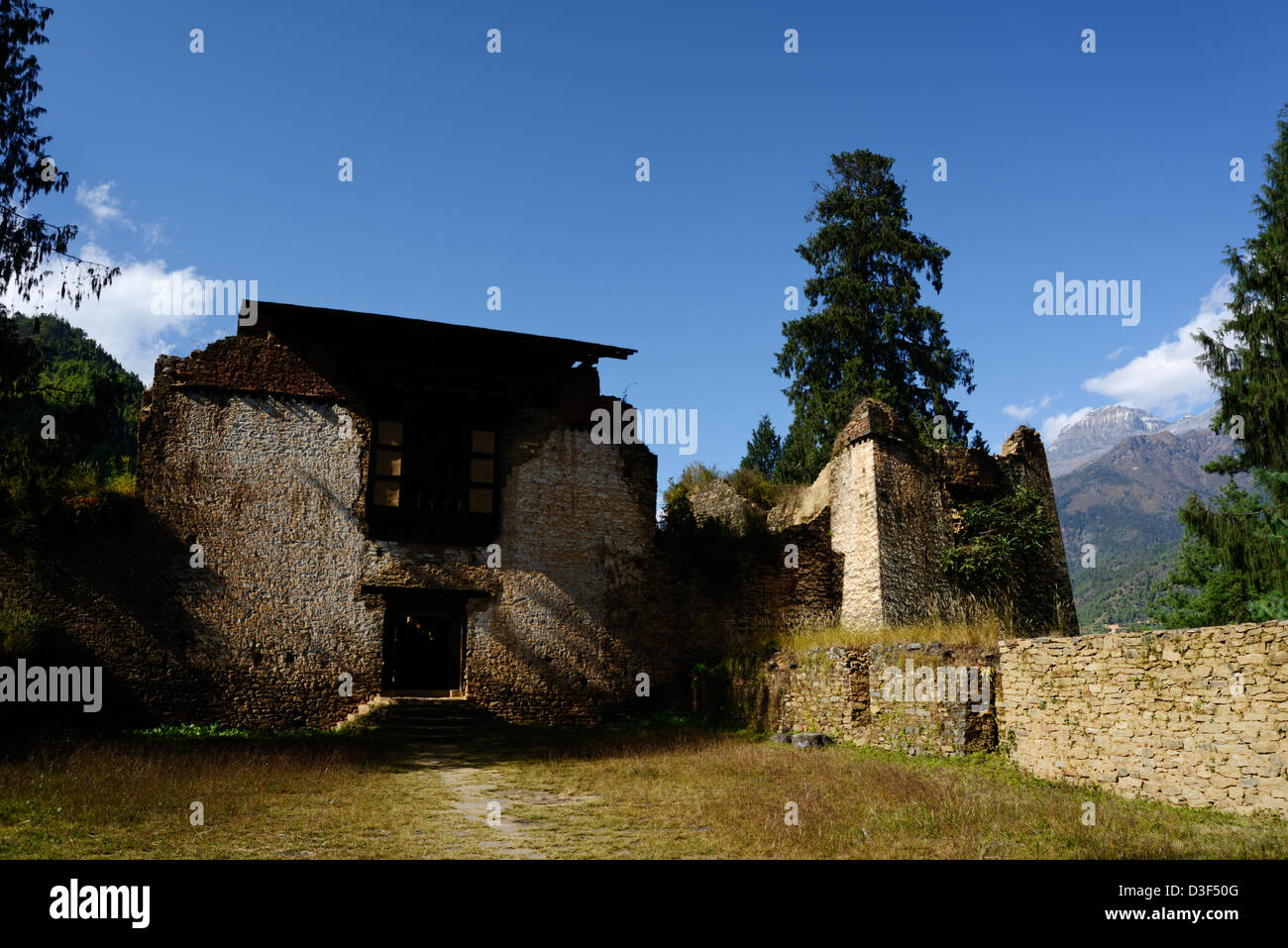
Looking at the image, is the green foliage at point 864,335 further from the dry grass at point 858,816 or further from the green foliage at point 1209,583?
the dry grass at point 858,816

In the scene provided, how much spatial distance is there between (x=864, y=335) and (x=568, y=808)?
78.3 feet

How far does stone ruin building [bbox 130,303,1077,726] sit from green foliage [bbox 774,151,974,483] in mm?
8353

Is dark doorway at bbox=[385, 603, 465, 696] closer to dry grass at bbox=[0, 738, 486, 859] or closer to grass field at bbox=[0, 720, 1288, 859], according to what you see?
grass field at bbox=[0, 720, 1288, 859]

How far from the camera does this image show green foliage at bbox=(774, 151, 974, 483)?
2964cm

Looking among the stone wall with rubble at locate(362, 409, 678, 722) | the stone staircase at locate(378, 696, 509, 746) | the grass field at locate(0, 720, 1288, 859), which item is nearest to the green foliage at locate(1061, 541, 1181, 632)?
the stone wall with rubble at locate(362, 409, 678, 722)

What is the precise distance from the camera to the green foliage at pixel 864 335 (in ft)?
97.2

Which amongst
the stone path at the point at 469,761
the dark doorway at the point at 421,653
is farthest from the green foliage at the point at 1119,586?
the stone path at the point at 469,761

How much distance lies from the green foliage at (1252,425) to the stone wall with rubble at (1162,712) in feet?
39.6

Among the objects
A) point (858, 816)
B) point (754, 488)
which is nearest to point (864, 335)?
point (754, 488)

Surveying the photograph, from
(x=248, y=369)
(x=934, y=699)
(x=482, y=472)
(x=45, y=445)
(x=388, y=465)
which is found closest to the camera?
(x=934, y=699)

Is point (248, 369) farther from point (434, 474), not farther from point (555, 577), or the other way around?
point (555, 577)

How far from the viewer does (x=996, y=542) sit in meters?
20.7

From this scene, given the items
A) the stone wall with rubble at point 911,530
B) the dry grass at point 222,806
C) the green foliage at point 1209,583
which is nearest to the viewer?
the dry grass at point 222,806

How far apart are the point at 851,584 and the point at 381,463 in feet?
37.2
